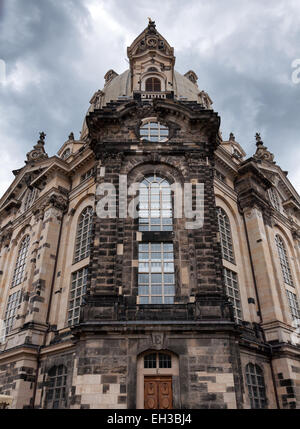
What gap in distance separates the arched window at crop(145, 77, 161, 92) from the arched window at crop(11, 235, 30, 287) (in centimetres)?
1710

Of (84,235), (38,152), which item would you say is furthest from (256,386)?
(38,152)

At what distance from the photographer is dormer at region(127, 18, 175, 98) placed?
105 ft

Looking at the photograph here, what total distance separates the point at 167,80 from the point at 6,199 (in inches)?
782

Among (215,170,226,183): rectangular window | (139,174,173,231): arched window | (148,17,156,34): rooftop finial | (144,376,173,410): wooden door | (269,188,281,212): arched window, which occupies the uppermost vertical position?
(148,17,156,34): rooftop finial

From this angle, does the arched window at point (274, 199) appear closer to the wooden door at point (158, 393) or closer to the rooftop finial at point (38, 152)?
the wooden door at point (158, 393)

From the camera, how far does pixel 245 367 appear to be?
20.6m

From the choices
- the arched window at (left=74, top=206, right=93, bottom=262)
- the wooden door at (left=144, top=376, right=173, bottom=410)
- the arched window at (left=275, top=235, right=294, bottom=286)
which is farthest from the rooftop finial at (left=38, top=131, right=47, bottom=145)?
the wooden door at (left=144, top=376, right=173, bottom=410)

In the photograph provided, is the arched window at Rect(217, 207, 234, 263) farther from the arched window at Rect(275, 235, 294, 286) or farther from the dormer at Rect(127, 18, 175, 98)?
the dormer at Rect(127, 18, 175, 98)

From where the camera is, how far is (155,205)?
74.2ft

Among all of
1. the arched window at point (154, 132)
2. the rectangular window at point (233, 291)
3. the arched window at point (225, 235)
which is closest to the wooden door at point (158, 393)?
the rectangular window at point (233, 291)

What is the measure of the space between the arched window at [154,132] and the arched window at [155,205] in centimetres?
291
